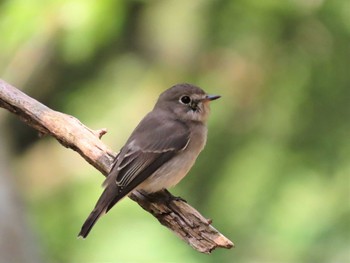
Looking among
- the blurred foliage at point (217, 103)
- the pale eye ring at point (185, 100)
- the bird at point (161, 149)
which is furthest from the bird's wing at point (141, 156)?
the blurred foliage at point (217, 103)

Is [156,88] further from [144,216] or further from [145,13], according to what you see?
[144,216]

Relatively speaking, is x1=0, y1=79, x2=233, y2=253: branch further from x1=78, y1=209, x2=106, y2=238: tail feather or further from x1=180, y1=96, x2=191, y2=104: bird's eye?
x1=180, y1=96, x2=191, y2=104: bird's eye

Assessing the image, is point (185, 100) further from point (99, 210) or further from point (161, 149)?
point (99, 210)

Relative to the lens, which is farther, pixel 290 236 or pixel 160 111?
pixel 290 236

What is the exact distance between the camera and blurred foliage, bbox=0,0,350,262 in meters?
6.05

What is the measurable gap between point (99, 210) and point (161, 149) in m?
0.57

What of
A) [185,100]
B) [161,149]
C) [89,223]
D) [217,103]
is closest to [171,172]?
[161,149]


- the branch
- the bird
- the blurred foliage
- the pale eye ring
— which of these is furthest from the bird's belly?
the blurred foliage

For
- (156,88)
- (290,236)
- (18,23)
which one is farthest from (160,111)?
(156,88)

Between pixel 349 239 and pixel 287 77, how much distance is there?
4.31 ft

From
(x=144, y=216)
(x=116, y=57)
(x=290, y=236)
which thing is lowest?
(x=144, y=216)

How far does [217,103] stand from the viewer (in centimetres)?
667

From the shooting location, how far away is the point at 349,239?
5.96 metres

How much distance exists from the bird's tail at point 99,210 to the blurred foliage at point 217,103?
1.51 metres
